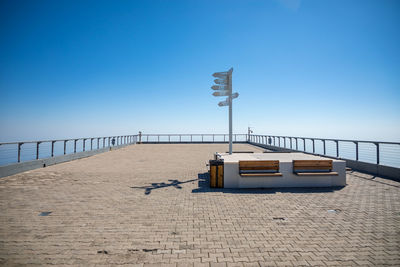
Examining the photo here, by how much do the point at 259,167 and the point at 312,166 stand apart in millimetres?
1859

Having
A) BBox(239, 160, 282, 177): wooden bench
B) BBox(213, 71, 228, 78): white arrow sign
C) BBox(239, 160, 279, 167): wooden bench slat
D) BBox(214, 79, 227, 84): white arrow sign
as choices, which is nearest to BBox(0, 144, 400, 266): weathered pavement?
BBox(239, 160, 282, 177): wooden bench

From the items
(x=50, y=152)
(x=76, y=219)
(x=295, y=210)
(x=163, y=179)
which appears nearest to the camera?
(x=76, y=219)

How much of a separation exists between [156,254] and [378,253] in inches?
131

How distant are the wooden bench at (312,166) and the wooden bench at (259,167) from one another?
0.71 metres

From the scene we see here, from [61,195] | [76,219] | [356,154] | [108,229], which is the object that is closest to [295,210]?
[108,229]

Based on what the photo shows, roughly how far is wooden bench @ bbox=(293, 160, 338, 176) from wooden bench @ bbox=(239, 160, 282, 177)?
0.71 meters

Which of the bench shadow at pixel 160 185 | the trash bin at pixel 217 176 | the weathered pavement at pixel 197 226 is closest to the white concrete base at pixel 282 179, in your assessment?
the trash bin at pixel 217 176

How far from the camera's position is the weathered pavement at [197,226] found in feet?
10.0

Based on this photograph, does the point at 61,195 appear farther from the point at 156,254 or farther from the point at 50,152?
the point at 50,152

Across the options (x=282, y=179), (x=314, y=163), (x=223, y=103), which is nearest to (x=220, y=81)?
(x=223, y=103)

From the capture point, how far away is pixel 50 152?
37.9 feet

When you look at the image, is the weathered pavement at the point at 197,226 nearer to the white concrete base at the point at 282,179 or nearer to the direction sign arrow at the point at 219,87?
the white concrete base at the point at 282,179

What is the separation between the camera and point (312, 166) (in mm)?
Result: 7219

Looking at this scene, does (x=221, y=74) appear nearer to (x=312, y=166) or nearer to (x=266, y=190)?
(x=312, y=166)
